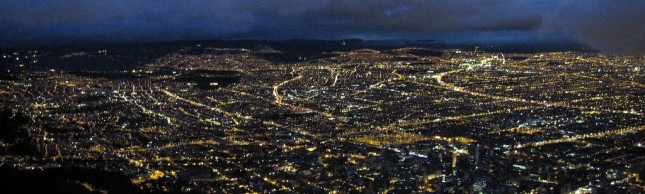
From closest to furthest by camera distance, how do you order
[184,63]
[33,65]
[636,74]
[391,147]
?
[391,147] < [636,74] < [33,65] < [184,63]

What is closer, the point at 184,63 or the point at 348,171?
the point at 348,171

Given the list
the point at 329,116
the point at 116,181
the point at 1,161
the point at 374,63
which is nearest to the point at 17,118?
the point at 1,161

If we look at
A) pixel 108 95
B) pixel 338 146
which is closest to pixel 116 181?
pixel 338 146

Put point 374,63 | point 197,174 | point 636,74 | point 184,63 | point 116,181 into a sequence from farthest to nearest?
point 374,63, point 184,63, point 636,74, point 197,174, point 116,181

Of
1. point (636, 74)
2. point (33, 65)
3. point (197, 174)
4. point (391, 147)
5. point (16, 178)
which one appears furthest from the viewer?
point (33, 65)

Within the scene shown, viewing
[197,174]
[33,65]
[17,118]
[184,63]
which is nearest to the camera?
[197,174]

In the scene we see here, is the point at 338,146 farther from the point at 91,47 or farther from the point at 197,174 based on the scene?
the point at 91,47

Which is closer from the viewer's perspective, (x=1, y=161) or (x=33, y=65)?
(x=1, y=161)

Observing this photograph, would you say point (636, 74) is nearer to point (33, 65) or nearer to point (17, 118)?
point (17, 118)
